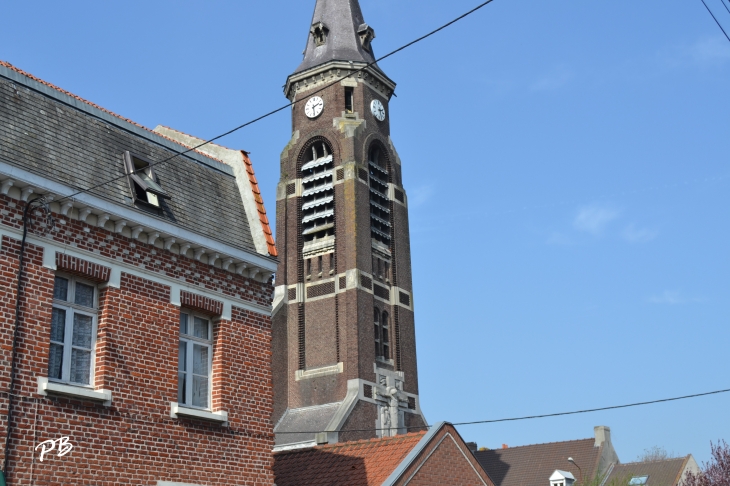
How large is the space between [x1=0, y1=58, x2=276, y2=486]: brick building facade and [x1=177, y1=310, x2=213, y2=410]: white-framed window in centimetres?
2

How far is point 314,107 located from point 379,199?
671 centimetres

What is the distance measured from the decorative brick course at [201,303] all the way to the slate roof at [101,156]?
3.43 ft

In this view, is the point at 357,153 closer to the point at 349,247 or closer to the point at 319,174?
the point at 319,174

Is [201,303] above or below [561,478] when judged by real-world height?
above

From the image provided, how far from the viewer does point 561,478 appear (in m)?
43.7

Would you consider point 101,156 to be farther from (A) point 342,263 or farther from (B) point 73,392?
(A) point 342,263

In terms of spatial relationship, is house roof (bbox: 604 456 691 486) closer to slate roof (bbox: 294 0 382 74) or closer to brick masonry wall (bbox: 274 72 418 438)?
brick masonry wall (bbox: 274 72 418 438)

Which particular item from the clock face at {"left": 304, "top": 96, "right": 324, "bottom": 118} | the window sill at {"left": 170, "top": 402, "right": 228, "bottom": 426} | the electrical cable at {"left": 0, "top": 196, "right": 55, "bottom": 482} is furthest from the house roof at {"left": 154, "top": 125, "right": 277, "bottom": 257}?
the clock face at {"left": 304, "top": 96, "right": 324, "bottom": 118}

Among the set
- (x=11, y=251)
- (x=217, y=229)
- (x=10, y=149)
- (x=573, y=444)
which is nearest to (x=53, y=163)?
(x=10, y=149)

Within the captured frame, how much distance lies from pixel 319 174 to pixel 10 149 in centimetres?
3734

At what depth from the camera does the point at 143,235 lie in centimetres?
1462

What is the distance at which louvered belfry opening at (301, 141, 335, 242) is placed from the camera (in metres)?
48.9

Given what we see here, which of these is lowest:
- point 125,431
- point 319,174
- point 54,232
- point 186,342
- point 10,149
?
point 125,431

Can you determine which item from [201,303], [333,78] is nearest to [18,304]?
[201,303]
